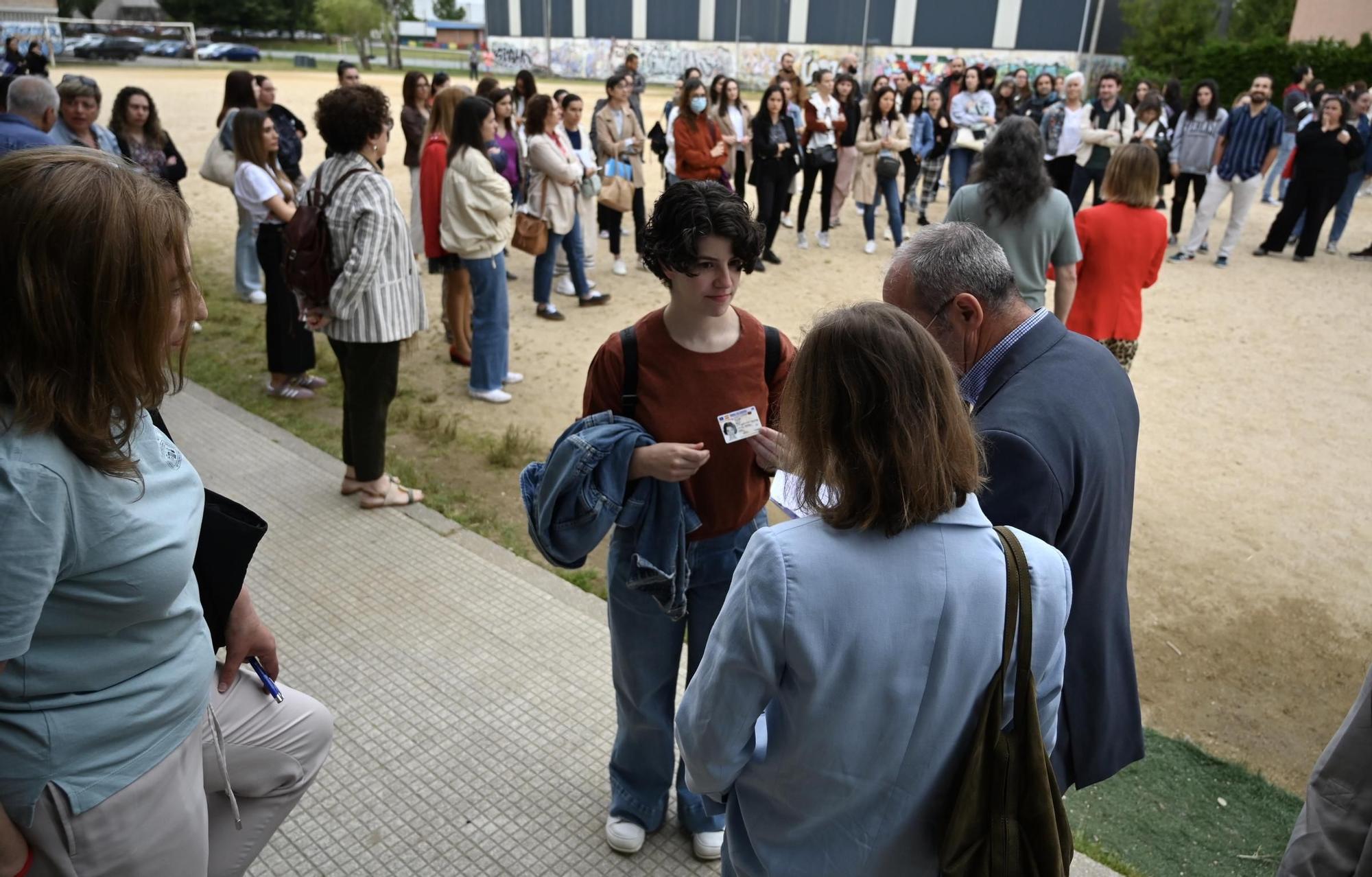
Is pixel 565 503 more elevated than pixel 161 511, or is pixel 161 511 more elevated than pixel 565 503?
pixel 161 511

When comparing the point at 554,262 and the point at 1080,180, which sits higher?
the point at 1080,180

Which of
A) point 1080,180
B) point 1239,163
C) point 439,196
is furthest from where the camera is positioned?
point 1080,180

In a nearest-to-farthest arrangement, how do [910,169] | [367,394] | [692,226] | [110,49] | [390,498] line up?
[692,226] < [367,394] < [390,498] < [910,169] < [110,49]

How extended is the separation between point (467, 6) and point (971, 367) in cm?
10888

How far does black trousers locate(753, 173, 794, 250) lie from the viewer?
33.9 ft

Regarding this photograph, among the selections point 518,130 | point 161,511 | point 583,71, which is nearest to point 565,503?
point 161,511

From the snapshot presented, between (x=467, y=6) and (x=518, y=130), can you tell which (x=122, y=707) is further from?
(x=467, y=6)

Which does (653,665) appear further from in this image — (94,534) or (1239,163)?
(1239,163)

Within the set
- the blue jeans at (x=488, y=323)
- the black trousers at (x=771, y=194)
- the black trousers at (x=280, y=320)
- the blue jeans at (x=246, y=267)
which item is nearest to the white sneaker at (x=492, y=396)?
the blue jeans at (x=488, y=323)

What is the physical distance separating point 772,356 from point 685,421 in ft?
1.07

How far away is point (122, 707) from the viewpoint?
5.04 ft

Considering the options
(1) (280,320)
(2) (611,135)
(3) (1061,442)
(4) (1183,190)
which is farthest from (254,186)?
(4) (1183,190)

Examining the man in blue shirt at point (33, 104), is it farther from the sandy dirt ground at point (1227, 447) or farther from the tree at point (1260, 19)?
the tree at point (1260, 19)

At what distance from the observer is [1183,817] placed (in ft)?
10.5
